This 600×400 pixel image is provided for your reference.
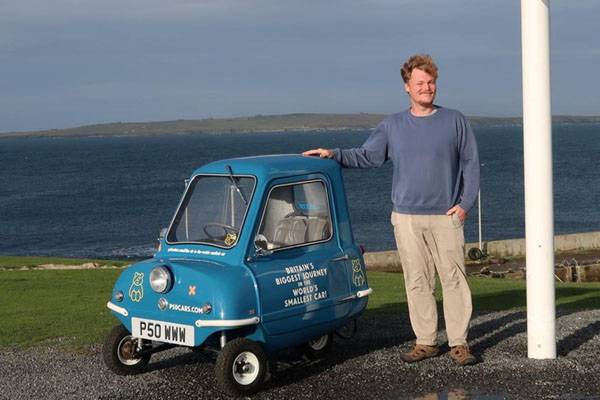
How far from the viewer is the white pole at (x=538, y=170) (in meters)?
8.35

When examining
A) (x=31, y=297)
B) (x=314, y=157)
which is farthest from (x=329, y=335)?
(x=31, y=297)

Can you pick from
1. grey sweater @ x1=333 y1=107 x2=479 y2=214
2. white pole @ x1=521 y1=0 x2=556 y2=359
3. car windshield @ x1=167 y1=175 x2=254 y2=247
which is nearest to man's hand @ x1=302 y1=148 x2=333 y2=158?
grey sweater @ x1=333 y1=107 x2=479 y2=214

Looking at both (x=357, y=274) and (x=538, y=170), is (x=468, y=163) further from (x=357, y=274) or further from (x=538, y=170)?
(x=357, y=274)

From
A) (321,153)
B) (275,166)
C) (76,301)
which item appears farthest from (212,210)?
(76,301)

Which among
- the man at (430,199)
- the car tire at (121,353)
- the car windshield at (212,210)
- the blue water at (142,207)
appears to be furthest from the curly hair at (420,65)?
the blue water at (142,207)

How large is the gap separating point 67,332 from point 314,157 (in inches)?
158

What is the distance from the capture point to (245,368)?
7.82m

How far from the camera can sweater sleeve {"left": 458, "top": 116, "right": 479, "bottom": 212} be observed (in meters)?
8.31

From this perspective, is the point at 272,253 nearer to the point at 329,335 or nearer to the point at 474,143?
the point at 329,335

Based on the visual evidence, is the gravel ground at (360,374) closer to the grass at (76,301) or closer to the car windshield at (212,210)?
the car windshield at (212,210)

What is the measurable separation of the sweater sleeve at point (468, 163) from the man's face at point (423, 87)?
35 cm

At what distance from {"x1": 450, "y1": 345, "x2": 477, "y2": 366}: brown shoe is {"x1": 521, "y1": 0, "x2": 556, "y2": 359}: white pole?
23.6 inches

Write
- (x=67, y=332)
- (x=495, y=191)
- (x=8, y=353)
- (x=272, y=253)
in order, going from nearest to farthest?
(x=272, y=253)
(x=8, y=353)
(x=67, y=332)
(x=495, y=191)

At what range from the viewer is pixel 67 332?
11.1m
